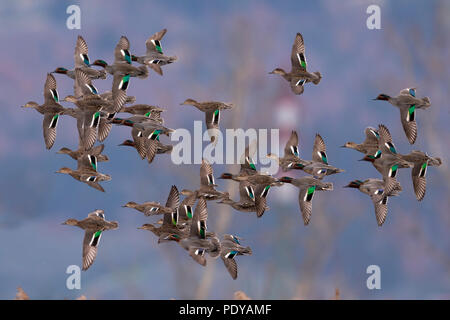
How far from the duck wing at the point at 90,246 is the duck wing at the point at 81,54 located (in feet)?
10.6

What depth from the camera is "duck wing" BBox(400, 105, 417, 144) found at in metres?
15.2

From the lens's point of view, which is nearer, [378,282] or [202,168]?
[202,168]

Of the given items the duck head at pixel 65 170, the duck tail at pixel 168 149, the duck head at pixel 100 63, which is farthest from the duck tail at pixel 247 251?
the duck head at pixel 100 63

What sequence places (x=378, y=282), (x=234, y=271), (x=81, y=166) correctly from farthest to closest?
(x=378, y=282), (x=81, y=166), (x=234, y=271)

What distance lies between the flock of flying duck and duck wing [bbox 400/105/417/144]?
0.06ft

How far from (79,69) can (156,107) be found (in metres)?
1.55

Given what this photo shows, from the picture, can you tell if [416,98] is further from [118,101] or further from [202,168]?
[118,101]

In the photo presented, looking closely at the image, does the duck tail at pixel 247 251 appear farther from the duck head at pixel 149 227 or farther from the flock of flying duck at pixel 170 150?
the duck head at pixel 149 227

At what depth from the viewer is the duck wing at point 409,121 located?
598 inches

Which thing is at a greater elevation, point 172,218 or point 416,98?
point 416,98

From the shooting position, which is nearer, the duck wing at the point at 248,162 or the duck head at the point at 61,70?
the duck wing at the point at 248,162

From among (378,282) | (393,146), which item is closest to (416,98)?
(393,146)

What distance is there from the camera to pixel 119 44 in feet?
48.3

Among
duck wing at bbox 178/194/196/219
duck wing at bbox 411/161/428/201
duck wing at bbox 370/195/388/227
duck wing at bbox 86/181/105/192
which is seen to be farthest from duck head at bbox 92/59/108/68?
duck wing at bbox 411/161/428/201
